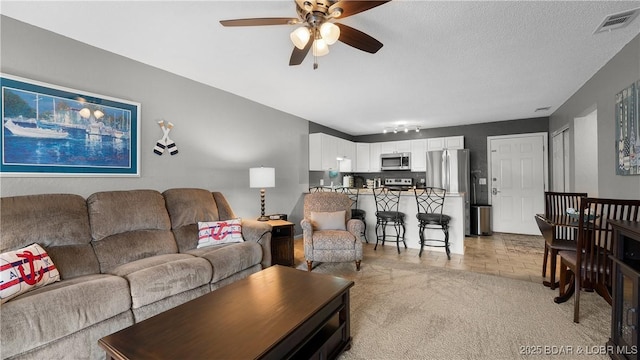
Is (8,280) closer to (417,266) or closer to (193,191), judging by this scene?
(193,191)

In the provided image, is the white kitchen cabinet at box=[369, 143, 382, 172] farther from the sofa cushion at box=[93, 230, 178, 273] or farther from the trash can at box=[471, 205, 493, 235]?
the sofa cushion at box=[93, 230, 178, 273]

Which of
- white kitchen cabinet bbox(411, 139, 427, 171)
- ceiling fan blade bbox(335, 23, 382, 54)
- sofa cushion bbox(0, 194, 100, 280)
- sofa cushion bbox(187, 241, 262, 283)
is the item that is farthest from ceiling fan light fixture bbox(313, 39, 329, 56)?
white kitchen cabinet bbox(411, 139, 427, 171)

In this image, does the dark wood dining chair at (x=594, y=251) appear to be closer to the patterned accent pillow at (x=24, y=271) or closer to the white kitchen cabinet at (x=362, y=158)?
the patterned accent pillow at (x=24, y=271)

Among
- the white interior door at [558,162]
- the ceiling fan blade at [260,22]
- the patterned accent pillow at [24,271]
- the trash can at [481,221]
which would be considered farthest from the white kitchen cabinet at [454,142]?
the patterned accent pillow at [24,271]

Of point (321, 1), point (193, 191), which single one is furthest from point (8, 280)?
point (321, 1)

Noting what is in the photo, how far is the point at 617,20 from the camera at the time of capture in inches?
81.2

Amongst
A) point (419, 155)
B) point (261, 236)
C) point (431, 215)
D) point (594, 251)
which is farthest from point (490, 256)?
point (261, 236)

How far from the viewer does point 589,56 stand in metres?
2.67

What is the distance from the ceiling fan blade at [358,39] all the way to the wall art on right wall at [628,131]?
7.25 ft

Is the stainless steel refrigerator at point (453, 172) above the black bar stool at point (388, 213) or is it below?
above

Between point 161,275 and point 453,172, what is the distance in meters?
5.39

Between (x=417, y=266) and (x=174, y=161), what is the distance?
320 cm

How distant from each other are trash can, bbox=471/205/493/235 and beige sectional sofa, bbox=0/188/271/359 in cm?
446

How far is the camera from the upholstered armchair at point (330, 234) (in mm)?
3283
